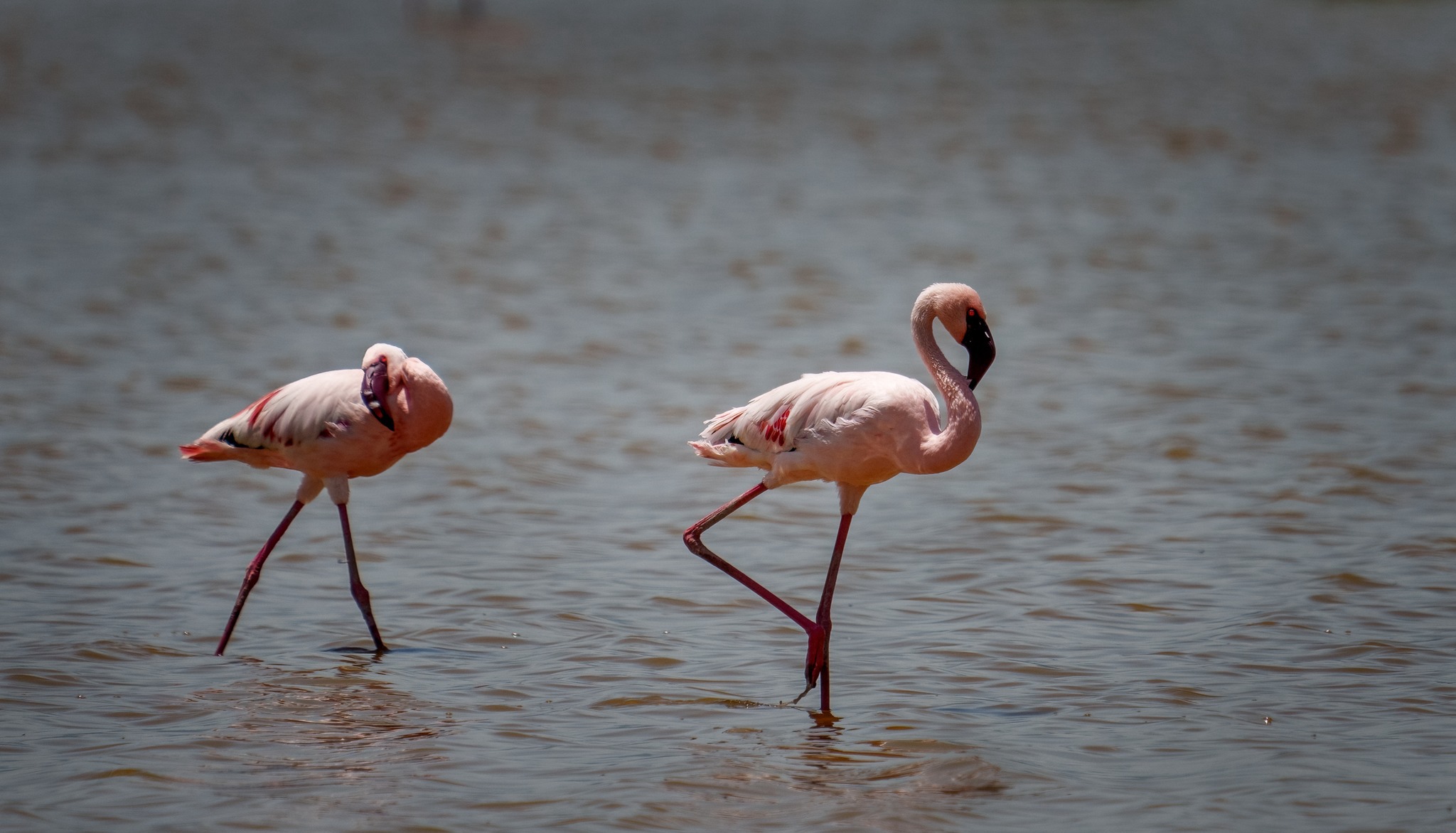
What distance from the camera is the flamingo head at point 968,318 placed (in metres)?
5.89

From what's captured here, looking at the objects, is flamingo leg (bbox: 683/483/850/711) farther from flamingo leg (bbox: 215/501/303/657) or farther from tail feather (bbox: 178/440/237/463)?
tail feather (bbox: 178/440/237/463)

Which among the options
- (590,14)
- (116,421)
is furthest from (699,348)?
(590,14)

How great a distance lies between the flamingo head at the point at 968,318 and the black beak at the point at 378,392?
2.09 meters

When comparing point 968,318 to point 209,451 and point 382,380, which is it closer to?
point 382,380

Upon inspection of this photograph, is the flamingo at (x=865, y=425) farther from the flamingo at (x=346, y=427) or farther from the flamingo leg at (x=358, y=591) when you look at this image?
the flamingo leg at (x=358, y=591)

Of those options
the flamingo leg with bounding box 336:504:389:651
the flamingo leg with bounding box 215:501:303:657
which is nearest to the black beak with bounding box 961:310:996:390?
the flamingo leg with bounding box 336:504:389:651

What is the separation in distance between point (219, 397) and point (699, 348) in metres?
3.70

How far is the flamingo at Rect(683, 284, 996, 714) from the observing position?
228 inches

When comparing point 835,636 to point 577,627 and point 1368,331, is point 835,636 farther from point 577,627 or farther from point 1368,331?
point 1368,331

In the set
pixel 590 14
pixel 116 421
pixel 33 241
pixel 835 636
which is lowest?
pixel 835 636

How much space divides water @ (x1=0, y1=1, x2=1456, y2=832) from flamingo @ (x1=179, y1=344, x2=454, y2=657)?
1.50 feet

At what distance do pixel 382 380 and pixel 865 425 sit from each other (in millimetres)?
1919

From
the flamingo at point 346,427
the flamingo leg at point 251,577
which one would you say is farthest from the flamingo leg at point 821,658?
the flamingo leg at point 251,577

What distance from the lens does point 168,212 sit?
17562mm
